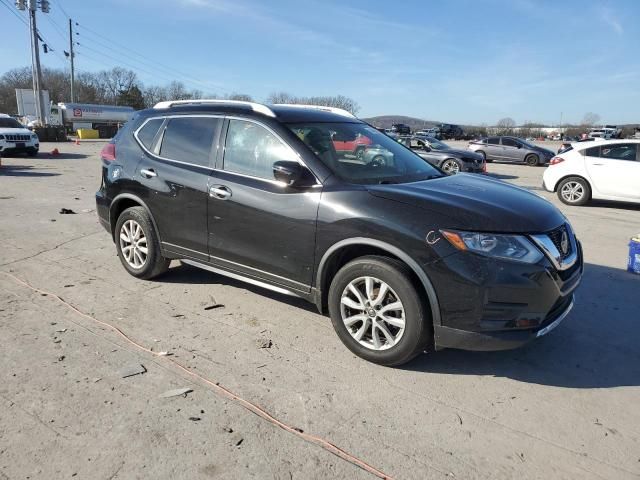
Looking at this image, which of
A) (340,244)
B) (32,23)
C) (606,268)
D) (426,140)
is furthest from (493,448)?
Answer: (32,23)

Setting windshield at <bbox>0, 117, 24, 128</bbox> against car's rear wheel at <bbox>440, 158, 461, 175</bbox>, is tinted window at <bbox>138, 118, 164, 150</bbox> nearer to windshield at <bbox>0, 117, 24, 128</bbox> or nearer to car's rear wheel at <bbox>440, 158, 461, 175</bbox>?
car's rear wheel at <bbox>440, 158, 461, 175</bbox>

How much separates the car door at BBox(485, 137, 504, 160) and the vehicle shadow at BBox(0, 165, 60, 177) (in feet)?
70.1

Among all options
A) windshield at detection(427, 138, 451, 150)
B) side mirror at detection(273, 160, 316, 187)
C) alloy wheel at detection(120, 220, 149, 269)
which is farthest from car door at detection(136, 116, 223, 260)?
windshield at detection(427, 138, 451, 150)

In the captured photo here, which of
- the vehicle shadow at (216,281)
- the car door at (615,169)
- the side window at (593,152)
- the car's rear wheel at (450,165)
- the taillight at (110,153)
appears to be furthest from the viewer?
the car's rear wheel at (450,165)

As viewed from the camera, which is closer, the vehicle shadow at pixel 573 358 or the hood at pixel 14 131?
the vehicle shadow at pixel 573 358

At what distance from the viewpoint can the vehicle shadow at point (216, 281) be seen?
15.6 ft

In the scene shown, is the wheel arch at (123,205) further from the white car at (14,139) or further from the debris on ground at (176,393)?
the white car at (14,139)

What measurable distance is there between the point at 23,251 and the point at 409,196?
5236 mm

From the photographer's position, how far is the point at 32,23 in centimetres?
3494

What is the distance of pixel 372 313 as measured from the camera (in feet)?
11.5

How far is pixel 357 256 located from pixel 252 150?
1.34 metres

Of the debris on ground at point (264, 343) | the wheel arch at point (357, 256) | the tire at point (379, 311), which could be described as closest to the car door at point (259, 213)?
the wheel arch at point (357, 256)

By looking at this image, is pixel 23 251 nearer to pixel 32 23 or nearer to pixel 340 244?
pixel 340 244

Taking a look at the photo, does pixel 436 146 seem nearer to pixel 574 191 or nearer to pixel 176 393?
pixel 574 191
